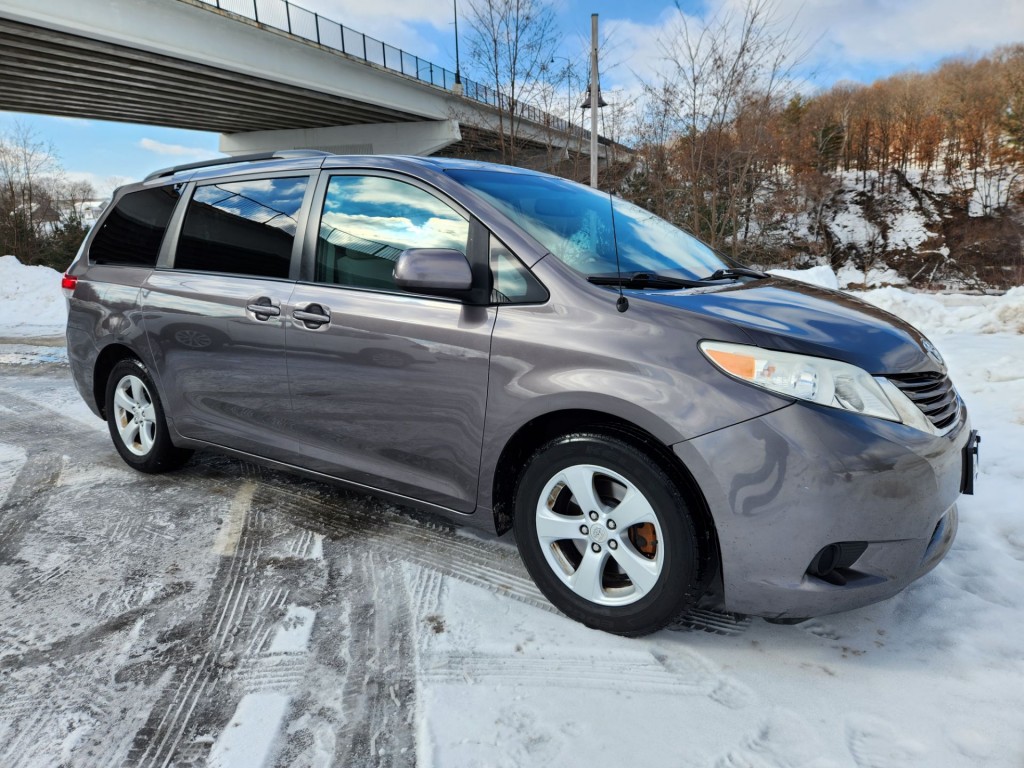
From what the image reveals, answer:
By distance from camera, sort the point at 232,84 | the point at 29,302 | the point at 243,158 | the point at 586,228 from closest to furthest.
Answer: the point at 586,228
the point at 243,158
the point at 29,302
the point at 232,84

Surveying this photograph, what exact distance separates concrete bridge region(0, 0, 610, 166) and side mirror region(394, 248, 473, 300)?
53.2 ft

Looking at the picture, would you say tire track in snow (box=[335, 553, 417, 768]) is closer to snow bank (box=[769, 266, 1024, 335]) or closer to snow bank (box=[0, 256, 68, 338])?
snow bank (box=[769, 266, 1024, 335])

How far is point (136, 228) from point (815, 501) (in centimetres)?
405

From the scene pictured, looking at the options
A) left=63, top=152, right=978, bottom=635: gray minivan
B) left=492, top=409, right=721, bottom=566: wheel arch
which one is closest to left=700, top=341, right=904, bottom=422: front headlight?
left=63, top=152, right=978, bottom=635: gray minivan

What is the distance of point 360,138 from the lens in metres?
32.6

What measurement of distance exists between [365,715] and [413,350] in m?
1.33

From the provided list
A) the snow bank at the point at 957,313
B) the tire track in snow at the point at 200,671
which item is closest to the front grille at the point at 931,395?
the tire track in snow at the point at 200,671

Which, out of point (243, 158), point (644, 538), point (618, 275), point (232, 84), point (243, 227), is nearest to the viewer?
point (644, 538)

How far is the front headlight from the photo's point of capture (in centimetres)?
204

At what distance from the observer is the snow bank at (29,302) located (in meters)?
11.5

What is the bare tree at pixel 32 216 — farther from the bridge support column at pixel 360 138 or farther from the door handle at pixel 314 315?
the door handle at pixel 314 315

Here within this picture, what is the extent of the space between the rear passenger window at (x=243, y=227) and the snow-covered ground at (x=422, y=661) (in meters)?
1.33

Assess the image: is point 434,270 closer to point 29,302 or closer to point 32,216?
point 29,302

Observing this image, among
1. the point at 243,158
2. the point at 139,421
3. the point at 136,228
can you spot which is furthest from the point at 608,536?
the point at 136,228
